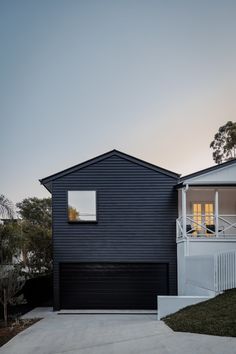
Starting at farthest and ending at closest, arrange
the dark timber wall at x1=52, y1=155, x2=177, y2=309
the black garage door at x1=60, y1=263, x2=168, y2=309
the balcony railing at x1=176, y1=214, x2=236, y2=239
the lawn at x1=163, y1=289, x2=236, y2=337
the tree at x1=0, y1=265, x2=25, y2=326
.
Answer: the black garage door at x1=60, y1=263, x2=168, y2=309 < the dark timber wall at x1=52, y1=155, x2=177, y2=309 < the balcony railing at x1=176, y1=214, x2=236, y2=239 < the tree at x1=0, y1=265, x2=25, y2=326 < the lawn at x1=163, y1=289, x2=236, y2=337

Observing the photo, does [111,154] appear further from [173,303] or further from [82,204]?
[173,303]

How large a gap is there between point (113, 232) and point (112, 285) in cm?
247

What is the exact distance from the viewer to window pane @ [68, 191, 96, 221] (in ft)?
64.4

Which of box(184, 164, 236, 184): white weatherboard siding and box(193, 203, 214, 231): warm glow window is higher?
box(184, 164, 236, 184): white weatherboard siding

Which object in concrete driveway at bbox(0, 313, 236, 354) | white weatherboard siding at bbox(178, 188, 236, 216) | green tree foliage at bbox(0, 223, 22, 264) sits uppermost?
white weatherboard siding at bbox(178, 188, 236, 216)

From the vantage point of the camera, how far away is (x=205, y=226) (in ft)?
60.8

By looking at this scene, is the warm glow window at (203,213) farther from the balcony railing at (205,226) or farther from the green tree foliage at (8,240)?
the green tree foliage at (8,240)

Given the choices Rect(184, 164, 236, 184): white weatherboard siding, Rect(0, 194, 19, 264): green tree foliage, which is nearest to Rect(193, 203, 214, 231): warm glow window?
Rect(184, 164, 236, 184): white weatherboard siding

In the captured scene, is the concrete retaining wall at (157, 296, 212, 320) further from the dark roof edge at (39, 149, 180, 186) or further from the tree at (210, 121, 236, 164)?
the tree at (210, 121, 236, 164)

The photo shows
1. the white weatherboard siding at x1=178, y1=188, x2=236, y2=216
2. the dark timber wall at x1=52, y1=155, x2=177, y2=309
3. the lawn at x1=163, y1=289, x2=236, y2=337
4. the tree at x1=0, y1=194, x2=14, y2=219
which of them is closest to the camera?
the lawn at x1=163, y1=289, x2=236, y2=337

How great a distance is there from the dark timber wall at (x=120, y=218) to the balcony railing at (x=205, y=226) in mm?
796

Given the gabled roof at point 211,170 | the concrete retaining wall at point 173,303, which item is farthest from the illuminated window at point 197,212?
the concrete retaining wall at point 173,303

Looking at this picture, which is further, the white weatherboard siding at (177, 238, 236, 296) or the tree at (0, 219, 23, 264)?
the tree at (0, 219, 23, 264)

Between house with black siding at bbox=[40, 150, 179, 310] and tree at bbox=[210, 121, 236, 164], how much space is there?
16.0m
